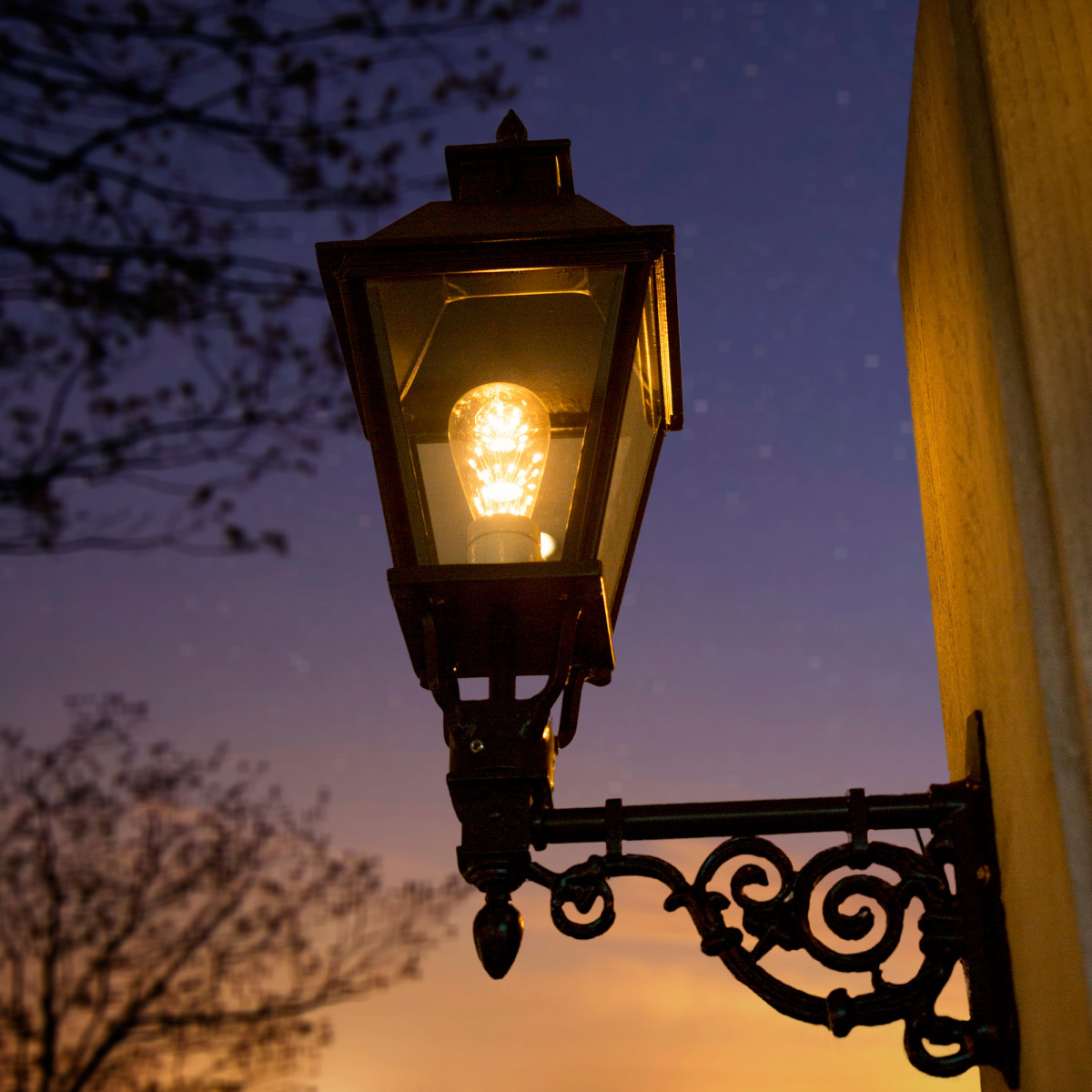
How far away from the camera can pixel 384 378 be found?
1784 mm

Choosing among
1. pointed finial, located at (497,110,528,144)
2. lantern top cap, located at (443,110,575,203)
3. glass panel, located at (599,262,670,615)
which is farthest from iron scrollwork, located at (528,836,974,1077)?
pointed finial, located at (497,110,528,144)

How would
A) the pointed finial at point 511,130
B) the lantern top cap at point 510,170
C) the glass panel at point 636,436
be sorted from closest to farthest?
the glass panel at point 636,436 → the lantern top cap at point 510,170 → the pointed finial at point 511,130

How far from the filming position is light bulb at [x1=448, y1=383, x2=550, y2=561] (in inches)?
69.4

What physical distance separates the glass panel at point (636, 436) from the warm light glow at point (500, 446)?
0.46 feet

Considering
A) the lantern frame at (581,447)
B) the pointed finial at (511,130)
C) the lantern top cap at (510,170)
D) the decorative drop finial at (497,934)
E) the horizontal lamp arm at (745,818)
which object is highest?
the pointed finial at (511,130)

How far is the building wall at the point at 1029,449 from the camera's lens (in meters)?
1.09

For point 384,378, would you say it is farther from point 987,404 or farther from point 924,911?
point 924,911

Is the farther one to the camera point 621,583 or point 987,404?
point 621,583

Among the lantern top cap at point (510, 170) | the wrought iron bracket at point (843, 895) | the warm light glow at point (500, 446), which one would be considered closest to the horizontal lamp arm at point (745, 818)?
the wrought iron bracket at point (843, 895)

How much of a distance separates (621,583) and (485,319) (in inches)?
20.6

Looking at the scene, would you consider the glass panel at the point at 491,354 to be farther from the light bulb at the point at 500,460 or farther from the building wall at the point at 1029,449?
the building wall at the point at 1029,449

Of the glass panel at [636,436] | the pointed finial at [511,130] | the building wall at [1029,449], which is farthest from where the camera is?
the pointed finial at [511,130]

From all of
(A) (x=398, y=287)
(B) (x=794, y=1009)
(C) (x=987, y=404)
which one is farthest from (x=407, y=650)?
(C) (x=987, y=404)

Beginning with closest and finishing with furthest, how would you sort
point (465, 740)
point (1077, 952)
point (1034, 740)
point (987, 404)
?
point (1077, 952) → point (1034, 740) → point (987, 404) → point (465, 740)
